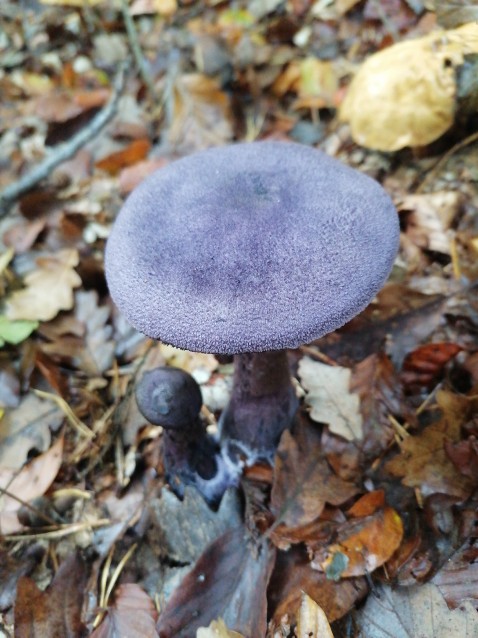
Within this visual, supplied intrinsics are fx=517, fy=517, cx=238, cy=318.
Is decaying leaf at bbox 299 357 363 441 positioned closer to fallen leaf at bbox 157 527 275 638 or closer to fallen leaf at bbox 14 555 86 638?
fallen leaf at bbox 157 527 275 638

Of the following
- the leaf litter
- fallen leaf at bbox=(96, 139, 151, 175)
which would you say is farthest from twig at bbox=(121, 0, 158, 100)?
fallen leaf at bbox=(96, 139, 151, 175)

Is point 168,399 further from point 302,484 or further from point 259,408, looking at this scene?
point 302,484

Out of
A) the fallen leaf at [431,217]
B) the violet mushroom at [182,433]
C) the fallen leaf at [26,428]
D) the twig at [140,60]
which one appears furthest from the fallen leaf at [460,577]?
the twig at [140,60]

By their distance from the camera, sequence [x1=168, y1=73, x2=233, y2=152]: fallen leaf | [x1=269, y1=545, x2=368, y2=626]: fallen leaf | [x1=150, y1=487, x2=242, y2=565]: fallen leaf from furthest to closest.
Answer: [x1=168, y1=73, x2=233, y2=152]: fallen leaf
[x1=150, y1=487, x2=242, y2=565]: fallen leaf
[x1=269, y1=545, x2=368, y2=626]: fallen leaf

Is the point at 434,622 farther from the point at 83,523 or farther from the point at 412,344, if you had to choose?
the point at 83,523

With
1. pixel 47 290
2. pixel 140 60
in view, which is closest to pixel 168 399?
pixel 47 290
